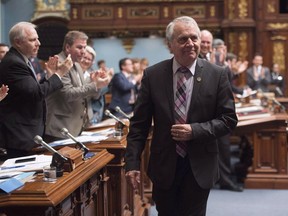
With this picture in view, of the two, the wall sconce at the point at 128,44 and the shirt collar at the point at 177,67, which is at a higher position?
the shirt collar at the point at 177,67

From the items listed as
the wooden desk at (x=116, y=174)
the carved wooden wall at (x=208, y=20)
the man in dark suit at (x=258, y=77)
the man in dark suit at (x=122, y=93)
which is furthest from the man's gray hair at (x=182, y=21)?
the carved wooden wall at (x=208, y=20)

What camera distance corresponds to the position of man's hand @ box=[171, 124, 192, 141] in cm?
324

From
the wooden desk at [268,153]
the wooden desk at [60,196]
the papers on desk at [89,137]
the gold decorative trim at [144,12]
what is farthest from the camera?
the gold decorative trim at [144,12]

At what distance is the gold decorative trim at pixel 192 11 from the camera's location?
1382 cm

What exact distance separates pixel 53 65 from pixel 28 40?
35cm

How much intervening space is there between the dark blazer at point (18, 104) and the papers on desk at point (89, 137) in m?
0.23

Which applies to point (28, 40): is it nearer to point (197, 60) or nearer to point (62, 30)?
point (197, 60)

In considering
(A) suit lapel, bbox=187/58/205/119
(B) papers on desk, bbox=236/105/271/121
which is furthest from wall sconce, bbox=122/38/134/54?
(A) suit lapel, bbox=187/58/205/119

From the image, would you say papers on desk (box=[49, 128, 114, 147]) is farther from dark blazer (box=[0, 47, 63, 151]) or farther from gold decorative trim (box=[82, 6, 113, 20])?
gold decorative trim (box=[82, 6, 113, 20])

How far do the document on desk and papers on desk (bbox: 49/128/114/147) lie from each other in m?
0.63

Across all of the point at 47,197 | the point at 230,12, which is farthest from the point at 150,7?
the point at 47,197

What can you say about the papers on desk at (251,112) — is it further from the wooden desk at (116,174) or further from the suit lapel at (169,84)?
the suit lapel at (169,84)

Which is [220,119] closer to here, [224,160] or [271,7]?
[224,160]

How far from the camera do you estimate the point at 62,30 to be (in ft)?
47.6
